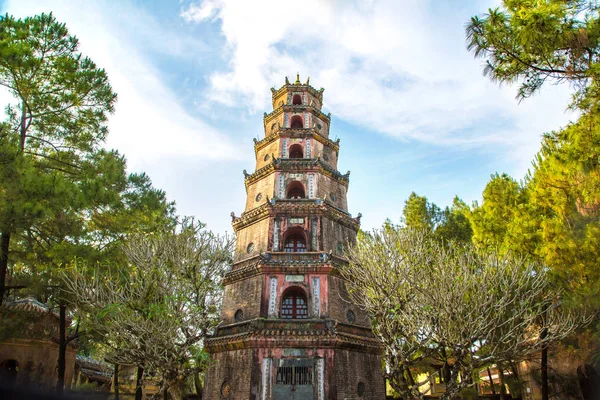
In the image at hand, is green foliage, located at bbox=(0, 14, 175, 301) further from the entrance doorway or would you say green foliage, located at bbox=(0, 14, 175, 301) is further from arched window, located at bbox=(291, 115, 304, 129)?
arched window, located at bbox=(291, 115, 304, 129)

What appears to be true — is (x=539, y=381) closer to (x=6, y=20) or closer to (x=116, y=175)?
(x=116, y=175)

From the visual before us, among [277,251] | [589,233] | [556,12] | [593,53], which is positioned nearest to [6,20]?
[277,251]

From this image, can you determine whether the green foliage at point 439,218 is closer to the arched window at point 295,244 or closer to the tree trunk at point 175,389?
the arched window at point 295,244

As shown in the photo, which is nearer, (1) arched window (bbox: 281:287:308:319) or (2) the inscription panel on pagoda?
(1) arched window (bbox: 281:287:308:319)

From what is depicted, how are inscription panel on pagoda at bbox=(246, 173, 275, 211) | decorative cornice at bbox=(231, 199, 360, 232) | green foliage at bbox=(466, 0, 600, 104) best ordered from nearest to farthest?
green foliage at bbox=(466, 0, 600, 104)
decorative cornice at bbox=(231, 199, 360, 232)
inscription panel on pagoda at bbox=(246, 173, 275, 211)

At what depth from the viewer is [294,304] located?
16.5 metres

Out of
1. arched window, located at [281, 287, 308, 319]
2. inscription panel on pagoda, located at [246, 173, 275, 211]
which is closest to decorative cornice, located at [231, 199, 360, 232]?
inscription panel on pagoda, located at [246, 173, 275, 211]

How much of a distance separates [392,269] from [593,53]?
8136mm

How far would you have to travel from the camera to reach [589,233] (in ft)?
36.9

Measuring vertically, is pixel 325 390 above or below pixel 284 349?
below

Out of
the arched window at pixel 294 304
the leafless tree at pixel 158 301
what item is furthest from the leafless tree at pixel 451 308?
the leafless tree at pixel 158 301

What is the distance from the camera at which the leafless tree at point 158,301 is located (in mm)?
11375

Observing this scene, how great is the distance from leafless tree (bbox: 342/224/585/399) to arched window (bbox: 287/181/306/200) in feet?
20.8

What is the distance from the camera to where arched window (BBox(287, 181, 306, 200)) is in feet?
64.3
